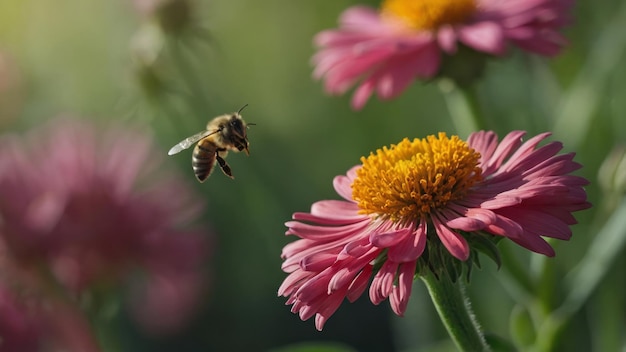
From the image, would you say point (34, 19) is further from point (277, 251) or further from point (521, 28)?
point (521, 28)

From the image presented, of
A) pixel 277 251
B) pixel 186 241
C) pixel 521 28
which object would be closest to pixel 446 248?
pixel 521 28

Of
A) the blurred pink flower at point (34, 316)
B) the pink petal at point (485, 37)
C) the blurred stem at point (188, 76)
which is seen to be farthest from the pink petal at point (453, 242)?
the blurred stem at point (188, 76)

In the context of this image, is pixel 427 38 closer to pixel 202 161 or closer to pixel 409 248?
pixel 202 161

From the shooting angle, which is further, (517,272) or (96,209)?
(96,209)

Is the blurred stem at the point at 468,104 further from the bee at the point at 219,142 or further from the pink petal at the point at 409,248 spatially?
the pink petal at the point at 409,248

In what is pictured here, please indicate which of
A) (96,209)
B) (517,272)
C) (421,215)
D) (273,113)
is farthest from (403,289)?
(273,113)

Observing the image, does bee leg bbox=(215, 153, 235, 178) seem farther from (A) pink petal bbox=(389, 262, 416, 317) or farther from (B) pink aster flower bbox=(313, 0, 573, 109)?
(A) pink petal bbox=(389, 262, 416, 317)

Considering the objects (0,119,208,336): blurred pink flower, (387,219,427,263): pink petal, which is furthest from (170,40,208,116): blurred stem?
(387,219,427,263): pink petal
